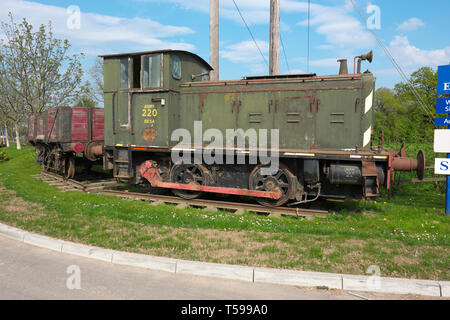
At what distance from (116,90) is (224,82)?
3.39 meters

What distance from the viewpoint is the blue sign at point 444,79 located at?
814cm

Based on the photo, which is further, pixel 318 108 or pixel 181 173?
pixel 181 173

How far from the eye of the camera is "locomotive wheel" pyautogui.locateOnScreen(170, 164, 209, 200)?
895 cm

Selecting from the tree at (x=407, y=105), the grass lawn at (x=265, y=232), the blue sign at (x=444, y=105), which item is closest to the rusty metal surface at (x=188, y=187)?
the grass lawn at (x=265, y=232)

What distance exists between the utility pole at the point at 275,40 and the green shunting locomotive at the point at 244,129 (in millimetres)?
1441

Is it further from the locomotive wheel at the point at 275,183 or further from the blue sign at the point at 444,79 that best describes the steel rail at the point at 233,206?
the blue sign at the point at 444,79

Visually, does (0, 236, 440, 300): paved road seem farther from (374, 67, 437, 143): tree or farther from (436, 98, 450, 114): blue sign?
(374, 67, 437, 143): tree

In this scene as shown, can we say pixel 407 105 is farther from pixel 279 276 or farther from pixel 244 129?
pixel 279 276

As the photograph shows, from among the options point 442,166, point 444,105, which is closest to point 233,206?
point 442,166

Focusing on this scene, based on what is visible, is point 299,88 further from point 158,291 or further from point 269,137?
point 158,291

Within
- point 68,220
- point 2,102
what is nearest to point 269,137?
point 68,220

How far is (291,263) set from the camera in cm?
465
